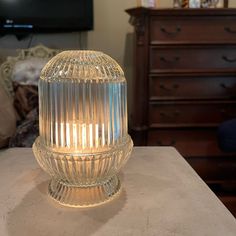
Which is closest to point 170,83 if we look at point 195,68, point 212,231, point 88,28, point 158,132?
point 195,68

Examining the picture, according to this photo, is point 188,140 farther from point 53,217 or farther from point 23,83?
point 53,217

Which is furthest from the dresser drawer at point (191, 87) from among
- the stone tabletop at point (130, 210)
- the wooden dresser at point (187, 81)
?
the stone tabletop at point (130, 210)

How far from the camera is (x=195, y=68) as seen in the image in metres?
1.99

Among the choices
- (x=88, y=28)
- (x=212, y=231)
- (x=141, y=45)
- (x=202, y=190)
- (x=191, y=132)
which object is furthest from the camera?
(x=88, y=28)

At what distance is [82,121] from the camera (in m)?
0.66

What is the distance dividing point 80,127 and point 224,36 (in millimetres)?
1560

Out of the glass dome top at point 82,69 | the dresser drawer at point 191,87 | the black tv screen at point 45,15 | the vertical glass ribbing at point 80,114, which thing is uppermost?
the black tv screen at point 45,15

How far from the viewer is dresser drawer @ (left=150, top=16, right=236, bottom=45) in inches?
75.3

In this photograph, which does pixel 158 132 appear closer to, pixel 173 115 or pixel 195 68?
pixel 173 115

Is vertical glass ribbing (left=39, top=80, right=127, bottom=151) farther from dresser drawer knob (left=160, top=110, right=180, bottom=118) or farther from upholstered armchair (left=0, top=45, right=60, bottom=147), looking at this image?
dresser drawer knob (left=160, top=110, right=180, bottom=118)

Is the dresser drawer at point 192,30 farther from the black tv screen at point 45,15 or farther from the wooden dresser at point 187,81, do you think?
the black tv screen at point 45,15

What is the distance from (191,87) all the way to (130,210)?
4.77ft

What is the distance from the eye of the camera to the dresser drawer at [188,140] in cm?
204

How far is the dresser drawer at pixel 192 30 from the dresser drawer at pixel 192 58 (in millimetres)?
47
